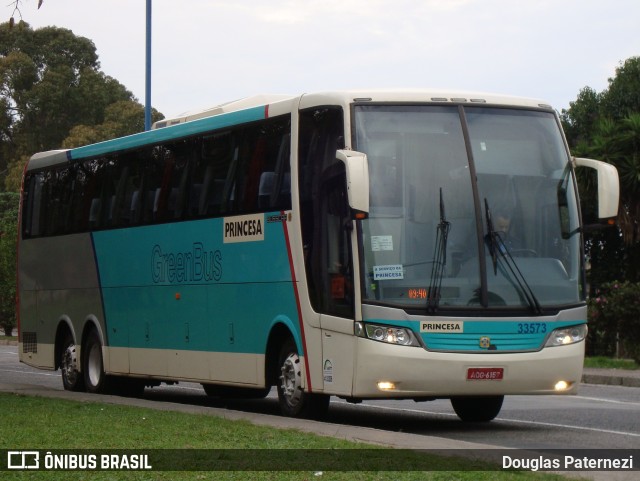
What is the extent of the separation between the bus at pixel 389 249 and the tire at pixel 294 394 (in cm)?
2

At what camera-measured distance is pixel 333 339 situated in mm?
15016

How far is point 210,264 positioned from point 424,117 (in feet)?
13.0

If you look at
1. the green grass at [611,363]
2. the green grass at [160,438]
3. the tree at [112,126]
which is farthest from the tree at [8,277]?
the green grass at [160,438]

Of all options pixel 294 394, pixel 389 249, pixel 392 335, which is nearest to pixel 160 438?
pixel 392 335

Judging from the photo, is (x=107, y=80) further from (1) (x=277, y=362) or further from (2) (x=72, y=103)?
(1) (x=277, y=362)

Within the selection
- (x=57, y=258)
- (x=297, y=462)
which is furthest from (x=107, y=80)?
(x=297, y=462)

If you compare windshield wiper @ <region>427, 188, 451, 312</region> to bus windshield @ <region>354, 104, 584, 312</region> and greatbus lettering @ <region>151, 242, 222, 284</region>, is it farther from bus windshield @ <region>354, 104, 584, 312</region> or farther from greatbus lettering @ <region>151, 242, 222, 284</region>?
greatbus lettering @ <region>151, 242, 222, 284</region>

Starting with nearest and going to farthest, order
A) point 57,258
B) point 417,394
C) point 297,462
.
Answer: point 297,462, point 417,394, point 57,258

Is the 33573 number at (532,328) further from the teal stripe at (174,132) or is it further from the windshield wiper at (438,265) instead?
the teal stripe at (174,132)

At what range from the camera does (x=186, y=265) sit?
18625 millimetres

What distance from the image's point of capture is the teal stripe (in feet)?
57.1

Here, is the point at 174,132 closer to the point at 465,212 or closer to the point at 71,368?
the point at 71,368

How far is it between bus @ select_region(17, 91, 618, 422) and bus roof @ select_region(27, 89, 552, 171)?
34 millimetres

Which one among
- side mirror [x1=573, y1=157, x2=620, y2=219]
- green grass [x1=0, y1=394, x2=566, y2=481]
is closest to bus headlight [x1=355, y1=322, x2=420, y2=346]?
green grass [x1=0, y1=394, x2=566, y2=481]
